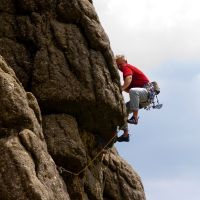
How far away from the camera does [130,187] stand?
28844 millimetres

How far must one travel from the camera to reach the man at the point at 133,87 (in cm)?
2564

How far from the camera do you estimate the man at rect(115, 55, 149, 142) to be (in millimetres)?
25639

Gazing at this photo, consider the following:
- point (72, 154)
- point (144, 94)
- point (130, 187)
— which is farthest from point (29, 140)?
point (130, 187)

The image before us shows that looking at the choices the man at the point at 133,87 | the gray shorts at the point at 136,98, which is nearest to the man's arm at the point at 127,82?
the man at the point at 133,87

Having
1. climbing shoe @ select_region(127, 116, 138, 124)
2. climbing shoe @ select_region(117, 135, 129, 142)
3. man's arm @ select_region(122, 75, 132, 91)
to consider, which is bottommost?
climbing shoe @ select_region(117, 135, 129, 142)

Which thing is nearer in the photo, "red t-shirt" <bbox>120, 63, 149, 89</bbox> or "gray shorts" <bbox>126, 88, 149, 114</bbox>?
"gray shorts" <bbox>126, 88, 149, 114</bbox>

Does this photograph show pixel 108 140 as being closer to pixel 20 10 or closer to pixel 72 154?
pixel 72 154

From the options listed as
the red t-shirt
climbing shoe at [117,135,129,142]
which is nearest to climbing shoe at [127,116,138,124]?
climbing shoe at [117,135,129,142]

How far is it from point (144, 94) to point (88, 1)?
5119 mm

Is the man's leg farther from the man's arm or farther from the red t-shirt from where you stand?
the red t-shirt

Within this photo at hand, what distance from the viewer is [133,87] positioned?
1035 inches

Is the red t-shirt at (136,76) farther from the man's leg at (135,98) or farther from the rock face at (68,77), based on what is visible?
the rock face at (68,77)

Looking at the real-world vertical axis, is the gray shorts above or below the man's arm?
below

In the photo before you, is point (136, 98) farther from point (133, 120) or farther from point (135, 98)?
point (133, 120)
